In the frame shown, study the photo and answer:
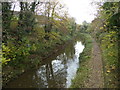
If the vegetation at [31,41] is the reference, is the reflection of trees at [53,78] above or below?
below

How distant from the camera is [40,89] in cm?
825

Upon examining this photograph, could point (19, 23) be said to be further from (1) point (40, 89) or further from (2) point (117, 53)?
(2) point (117, 53)

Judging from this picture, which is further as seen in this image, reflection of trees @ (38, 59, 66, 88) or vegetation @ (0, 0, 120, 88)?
reflection of trees @ (38, 59, 66, 88)

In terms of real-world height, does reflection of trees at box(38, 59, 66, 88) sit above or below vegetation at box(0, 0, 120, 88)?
below

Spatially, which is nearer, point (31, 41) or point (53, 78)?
point (53, 78)

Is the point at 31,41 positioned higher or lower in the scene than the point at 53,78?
higher

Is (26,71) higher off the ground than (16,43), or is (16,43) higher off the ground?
(16,43)

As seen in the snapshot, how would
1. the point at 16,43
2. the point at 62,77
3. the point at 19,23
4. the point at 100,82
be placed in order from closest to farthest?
the point at 100,82, the point at 62,77, the point at 16,43, the point at 19,23

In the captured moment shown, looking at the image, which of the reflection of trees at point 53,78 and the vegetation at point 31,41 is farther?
the reflection of trees at point 53,78

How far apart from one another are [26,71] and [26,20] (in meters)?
6.14

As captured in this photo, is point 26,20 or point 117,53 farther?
point 26,20

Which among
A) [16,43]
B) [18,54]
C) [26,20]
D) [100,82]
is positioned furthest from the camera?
[26,20]

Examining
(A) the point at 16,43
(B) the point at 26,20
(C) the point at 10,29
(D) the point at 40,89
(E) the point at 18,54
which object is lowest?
(D) the point at 40,89

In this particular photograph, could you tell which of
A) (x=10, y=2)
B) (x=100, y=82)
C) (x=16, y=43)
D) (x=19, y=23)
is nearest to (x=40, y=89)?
(x=100, y=82)
